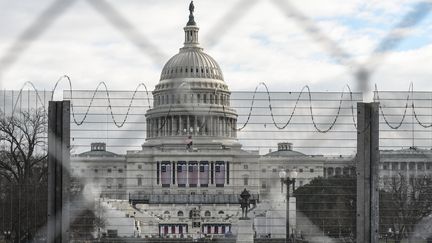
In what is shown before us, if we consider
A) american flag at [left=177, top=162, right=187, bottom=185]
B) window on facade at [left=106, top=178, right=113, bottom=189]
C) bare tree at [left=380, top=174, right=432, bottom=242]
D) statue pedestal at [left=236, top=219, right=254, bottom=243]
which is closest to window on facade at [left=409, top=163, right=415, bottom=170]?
bare tree at [left=380, top=174, right=432, bottom=242]

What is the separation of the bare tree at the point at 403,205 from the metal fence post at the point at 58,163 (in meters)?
3.27

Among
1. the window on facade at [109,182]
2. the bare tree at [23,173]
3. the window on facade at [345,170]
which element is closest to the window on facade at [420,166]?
the window on facade at [345,170]

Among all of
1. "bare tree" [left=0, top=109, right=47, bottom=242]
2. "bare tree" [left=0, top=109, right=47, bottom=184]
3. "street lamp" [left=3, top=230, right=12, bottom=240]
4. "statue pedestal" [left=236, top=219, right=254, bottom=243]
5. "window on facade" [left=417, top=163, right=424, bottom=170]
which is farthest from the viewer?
"statue pedestal" [left=236, top=219, right=254, bottom=243]

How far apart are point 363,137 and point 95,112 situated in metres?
2.32

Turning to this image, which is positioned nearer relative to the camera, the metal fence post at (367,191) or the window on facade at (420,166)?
the metal fence post at (367,191)

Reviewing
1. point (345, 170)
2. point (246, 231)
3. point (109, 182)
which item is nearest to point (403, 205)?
point (345, 170)

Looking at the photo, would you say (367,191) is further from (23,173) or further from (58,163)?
(23,173)

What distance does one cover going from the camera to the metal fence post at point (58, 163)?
25.4ft

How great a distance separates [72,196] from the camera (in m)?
9.20

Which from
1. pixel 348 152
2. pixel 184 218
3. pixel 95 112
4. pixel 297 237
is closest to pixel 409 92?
pixel 348 152

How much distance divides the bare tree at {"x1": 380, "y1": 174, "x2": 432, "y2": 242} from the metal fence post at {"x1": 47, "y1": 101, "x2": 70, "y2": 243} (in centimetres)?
327

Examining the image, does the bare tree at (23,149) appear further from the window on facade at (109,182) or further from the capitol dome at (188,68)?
the window on facade at (109,182)

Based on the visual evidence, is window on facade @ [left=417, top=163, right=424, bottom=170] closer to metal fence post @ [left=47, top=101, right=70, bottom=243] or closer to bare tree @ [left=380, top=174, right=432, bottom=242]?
bare tree @ [left=380, top=174, right=432, bottom=242]

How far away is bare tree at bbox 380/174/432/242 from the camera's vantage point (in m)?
9.51
